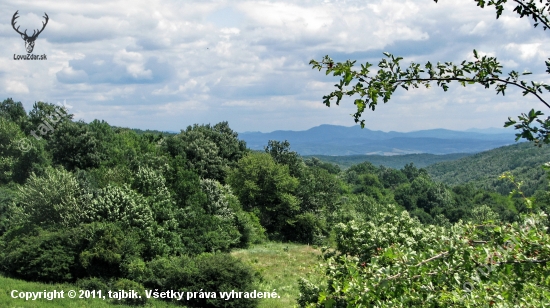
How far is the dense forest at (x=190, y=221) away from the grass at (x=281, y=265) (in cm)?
156

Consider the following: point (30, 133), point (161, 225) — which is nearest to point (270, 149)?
point (161, 225)

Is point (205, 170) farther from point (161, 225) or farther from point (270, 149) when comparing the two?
point (161, 225)

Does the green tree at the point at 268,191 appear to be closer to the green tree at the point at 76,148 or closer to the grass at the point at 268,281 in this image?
the grass at the point at 268,281

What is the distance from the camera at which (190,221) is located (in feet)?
139

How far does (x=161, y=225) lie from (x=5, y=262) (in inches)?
457

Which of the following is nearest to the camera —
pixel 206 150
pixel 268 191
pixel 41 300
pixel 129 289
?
pixel 41 300

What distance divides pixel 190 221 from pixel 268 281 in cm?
1061

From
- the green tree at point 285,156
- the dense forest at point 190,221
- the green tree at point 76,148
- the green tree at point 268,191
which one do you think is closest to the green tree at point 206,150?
the dense forest at point 190,221

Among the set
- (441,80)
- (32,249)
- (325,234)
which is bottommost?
(325,234)

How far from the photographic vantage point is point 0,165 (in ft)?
184

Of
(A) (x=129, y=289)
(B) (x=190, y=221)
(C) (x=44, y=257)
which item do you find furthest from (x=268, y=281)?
(C) (x=44, y=257)

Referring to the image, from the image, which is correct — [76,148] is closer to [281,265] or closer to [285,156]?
[285,156]

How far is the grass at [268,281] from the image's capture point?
2469 centimetres

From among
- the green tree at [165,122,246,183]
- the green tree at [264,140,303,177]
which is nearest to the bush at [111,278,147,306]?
the green tree at [165,122,246,183]
